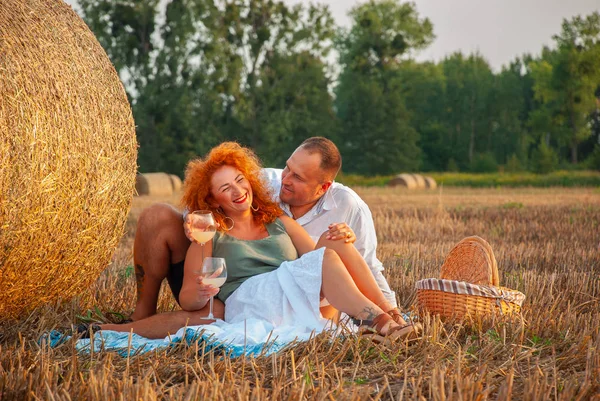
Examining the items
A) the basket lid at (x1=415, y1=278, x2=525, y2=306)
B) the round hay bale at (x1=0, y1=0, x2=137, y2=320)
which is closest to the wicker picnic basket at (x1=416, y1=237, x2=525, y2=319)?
the basket lid at (x1=415, y1=278, x2=525, y2=306)

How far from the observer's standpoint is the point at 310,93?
4016cm

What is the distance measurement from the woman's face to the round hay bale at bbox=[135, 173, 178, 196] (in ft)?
59.2

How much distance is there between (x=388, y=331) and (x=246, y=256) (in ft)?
3.92

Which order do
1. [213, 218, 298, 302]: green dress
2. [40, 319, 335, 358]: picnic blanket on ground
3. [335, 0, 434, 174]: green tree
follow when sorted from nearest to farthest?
[40, 319, 335, 358]: picnic blanket on ground
[213, 218, 298, 302]: green dress
[335, 0, 434, 174]: green tree

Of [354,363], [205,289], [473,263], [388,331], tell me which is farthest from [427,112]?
[354,363]

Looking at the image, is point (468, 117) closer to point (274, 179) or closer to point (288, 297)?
point (274, 179)

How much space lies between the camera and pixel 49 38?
496 cm

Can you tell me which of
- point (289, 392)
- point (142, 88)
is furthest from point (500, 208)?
point (142, 88)

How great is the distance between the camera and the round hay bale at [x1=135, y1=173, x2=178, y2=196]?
75.9 ft

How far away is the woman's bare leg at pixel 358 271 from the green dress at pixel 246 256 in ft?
1.21

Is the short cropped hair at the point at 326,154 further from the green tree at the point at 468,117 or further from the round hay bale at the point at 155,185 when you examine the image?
the green tree at the point at 468,117

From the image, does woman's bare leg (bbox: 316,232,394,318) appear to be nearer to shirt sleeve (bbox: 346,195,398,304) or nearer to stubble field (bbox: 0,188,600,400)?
stubble field (bbox: 0,188,600,400)

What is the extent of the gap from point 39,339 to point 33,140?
1183 mm

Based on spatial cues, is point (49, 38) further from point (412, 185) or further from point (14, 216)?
point (412, 185)
